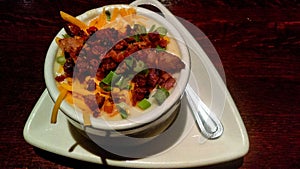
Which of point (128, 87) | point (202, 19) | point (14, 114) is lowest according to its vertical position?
point (14, 114)

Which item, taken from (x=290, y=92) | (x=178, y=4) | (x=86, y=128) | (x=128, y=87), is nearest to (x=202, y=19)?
(x=178, y=4)

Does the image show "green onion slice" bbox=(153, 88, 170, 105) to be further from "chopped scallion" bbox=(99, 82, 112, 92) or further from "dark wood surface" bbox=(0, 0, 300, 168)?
"dark wood surface" bbox=(0, 0, 300, 168)

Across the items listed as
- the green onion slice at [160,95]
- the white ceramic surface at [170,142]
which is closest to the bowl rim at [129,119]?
the green onion slice at [160,95]

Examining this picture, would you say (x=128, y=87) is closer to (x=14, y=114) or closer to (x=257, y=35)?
(x=14, y=114)

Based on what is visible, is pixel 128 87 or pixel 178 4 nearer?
pixel 128 87

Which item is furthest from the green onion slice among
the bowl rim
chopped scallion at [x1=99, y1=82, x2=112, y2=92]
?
chopped scallion at [x1=99, y1=82, x2=112, y2=92]

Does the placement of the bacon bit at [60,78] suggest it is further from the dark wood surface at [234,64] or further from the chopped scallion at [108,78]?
the dark wood surface at [234,64]
